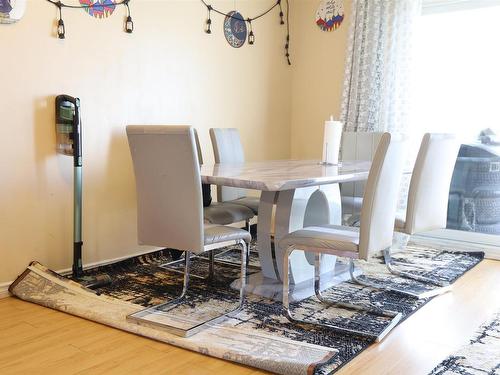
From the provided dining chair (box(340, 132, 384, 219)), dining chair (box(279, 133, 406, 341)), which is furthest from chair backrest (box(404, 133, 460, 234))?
dining chair (box(340, 132, 384, 219))

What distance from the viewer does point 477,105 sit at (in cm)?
407

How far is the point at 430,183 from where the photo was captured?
2877 millimetres

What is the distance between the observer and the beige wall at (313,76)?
4719 mm

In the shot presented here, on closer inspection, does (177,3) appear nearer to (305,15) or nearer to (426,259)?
(305,15)

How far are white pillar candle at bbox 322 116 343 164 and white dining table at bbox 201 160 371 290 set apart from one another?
9 centimetres

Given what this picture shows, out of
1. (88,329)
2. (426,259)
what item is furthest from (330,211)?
(88,329)

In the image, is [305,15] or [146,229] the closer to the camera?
[146,229]

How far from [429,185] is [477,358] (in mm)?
1030

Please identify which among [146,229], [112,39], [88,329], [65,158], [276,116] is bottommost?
[88,329]

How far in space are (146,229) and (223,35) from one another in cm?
230

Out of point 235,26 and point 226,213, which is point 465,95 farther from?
point 226,213

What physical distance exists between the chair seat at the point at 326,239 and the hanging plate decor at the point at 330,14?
2.71 m

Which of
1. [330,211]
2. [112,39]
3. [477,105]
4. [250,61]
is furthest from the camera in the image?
[250,61]

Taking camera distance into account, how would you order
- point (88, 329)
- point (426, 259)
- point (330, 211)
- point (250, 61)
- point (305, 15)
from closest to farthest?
1. point (88, 329)
2. point (330, 211)
3. point (426, 259)
4. point (250, 61)
5. point (305, 15)
